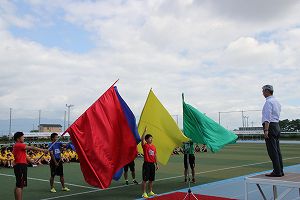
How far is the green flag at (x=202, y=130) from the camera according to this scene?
9859 millimetres

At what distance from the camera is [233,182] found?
39.9ft

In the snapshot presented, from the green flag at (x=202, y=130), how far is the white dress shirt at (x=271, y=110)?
10.7ft

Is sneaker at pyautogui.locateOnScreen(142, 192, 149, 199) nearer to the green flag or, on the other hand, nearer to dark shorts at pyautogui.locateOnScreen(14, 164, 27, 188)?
the green flag

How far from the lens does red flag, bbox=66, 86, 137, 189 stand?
7691mm

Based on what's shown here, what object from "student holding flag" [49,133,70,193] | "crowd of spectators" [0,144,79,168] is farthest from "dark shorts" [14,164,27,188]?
"crowd of spectators" [0,144,79,168]

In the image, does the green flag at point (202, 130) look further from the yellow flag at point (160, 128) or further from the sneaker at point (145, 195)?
the sneaker at point (145, 195)

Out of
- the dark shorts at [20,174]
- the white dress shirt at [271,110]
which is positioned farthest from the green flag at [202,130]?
the dark shorts at [20,174]

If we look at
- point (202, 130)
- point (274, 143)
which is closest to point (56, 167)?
point (202, 130)

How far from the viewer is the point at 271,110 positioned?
6.52 metres

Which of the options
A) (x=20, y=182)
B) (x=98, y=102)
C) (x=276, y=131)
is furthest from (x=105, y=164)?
(x=276, y=131)

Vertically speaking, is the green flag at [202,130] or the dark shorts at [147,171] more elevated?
the green flag at [202,130]

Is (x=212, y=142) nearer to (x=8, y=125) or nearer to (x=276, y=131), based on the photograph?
(x=276, y=131)

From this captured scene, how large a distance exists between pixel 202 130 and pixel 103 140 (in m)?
3.21

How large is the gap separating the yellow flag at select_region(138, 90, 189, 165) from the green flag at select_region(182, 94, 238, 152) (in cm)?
43
